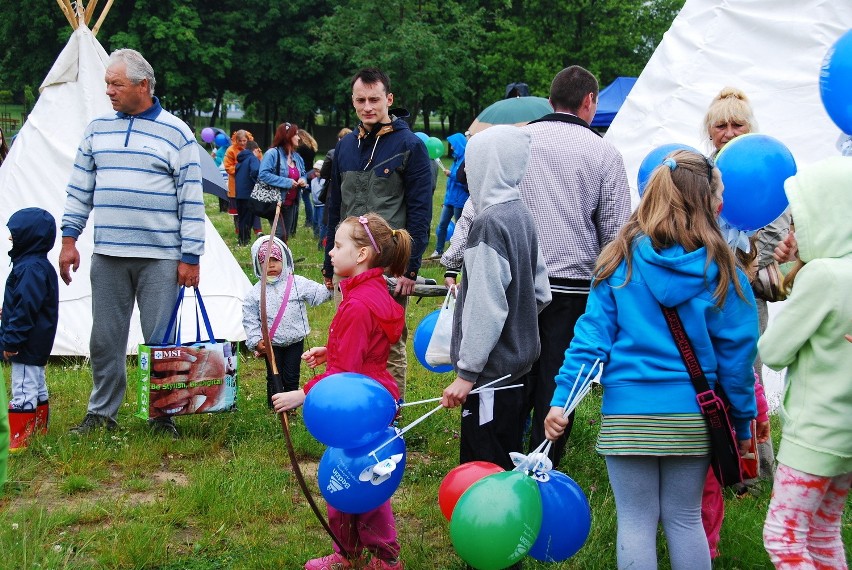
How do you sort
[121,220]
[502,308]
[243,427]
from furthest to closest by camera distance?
[243,427] → [121,220] → [502,308]

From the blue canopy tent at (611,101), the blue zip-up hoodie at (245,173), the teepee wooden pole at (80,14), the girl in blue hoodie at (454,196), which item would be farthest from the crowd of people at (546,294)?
the blue canopy tent at (611,101)

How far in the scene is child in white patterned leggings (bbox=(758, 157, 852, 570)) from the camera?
9.34 ft

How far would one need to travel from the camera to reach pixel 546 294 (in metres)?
4.00

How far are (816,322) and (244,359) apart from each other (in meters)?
5.72

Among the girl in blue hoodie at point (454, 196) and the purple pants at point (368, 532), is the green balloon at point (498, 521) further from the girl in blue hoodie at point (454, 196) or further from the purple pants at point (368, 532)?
the girl in blue hoodie at point (454, 196)

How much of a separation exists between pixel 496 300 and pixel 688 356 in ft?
2.72

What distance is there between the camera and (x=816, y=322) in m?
2.84

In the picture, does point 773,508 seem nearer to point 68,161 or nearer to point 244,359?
point 244,359

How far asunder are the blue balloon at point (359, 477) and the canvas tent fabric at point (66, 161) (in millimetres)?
4501

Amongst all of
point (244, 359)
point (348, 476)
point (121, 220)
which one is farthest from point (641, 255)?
point (244, 359)

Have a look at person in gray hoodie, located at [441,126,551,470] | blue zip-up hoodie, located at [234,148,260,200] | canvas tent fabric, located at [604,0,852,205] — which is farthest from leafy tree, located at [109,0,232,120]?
person in gray hoodie, located at [441,126,551,470]

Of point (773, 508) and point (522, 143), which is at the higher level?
point (522, 143)

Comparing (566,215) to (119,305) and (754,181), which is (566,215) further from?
(119,305)

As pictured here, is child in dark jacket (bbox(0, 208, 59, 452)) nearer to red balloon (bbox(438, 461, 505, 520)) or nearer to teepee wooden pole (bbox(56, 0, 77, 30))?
teepee wooden pole (bbox(56, 0, 77, 30))
